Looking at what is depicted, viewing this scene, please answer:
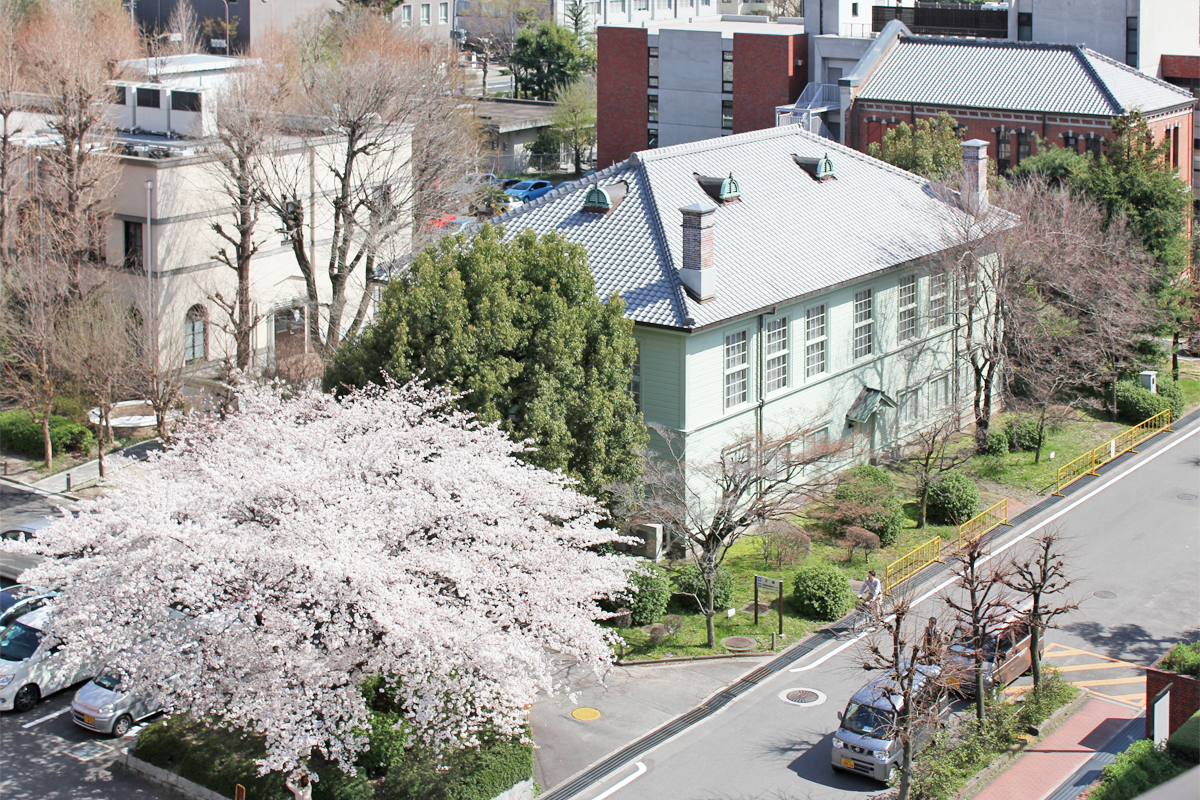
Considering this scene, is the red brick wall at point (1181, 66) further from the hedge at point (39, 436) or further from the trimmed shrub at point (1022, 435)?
the hedge at point (39, 436)

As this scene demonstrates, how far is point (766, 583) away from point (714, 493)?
374 cm

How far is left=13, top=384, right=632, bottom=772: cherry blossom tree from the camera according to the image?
69.7 ft

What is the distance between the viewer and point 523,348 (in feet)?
101

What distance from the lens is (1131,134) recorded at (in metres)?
48.6

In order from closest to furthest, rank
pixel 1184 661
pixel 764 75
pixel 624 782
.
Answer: pixel 624 782 → pixel 1184 661 → pixel 764 75

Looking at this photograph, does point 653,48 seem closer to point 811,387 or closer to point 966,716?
point 811,387

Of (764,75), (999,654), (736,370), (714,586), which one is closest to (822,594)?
(714,586)

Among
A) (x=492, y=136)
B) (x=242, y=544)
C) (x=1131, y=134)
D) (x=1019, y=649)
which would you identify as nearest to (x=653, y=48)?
(x=492, y=136)

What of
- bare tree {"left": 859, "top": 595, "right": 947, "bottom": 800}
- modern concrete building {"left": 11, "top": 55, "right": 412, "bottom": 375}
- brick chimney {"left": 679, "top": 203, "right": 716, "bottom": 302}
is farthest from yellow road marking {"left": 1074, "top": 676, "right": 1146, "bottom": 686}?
modern concrete building {"left": 11, "top": 55, "right": 412, "bottom": 375}

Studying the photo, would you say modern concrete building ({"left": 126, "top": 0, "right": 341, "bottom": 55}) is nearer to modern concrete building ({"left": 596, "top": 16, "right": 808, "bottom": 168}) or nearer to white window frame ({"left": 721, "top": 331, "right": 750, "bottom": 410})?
modern concrete building ({"left": 596, "top": 16, "right": 808, "bottom": 168})

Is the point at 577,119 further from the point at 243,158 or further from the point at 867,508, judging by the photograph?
the point at 867,508

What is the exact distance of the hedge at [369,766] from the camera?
74.5 ft

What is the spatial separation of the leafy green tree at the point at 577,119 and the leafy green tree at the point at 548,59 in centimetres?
1204

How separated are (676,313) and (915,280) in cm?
1237
